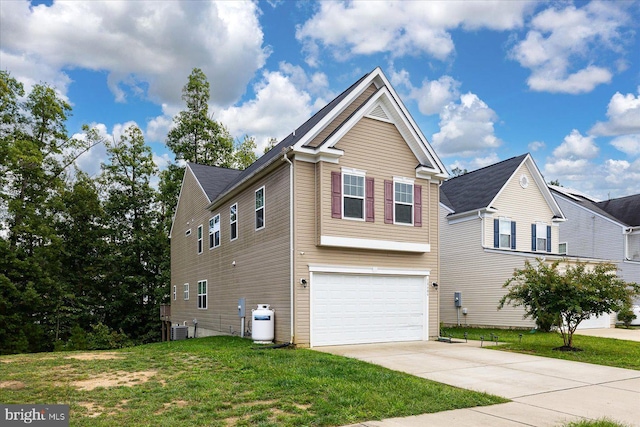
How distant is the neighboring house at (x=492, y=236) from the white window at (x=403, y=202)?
7.52 meters

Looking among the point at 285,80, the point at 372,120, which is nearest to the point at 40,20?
the point at 285,80

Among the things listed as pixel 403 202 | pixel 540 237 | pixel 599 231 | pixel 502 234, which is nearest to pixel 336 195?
pixel 403 202

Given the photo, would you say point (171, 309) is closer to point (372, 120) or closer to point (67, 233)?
point (67, 233)

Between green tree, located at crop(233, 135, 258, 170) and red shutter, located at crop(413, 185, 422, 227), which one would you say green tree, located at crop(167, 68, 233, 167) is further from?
red shutter, located at crop(413, 185, 422, 227)

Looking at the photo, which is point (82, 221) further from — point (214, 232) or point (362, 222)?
point (362, 222)

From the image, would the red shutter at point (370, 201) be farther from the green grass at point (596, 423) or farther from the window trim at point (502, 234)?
the window trim at point (502, 234)

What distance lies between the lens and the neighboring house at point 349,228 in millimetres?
13648

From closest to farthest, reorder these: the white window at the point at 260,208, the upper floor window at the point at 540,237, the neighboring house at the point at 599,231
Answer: the white window at the point at 260,208 < the upper floor window at the point at 540,237 < the neighboring house at the point at 599,231

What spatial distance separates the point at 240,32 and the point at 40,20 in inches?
323

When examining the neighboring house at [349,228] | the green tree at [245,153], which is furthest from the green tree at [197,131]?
the neighboring house at [349,228]

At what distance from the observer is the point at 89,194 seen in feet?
107

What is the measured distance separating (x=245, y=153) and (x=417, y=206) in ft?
88.6

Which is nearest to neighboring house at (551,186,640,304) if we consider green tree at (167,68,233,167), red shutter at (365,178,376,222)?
red shutter at (365,178,376,222)

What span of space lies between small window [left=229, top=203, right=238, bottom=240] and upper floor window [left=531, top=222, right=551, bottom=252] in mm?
14341
